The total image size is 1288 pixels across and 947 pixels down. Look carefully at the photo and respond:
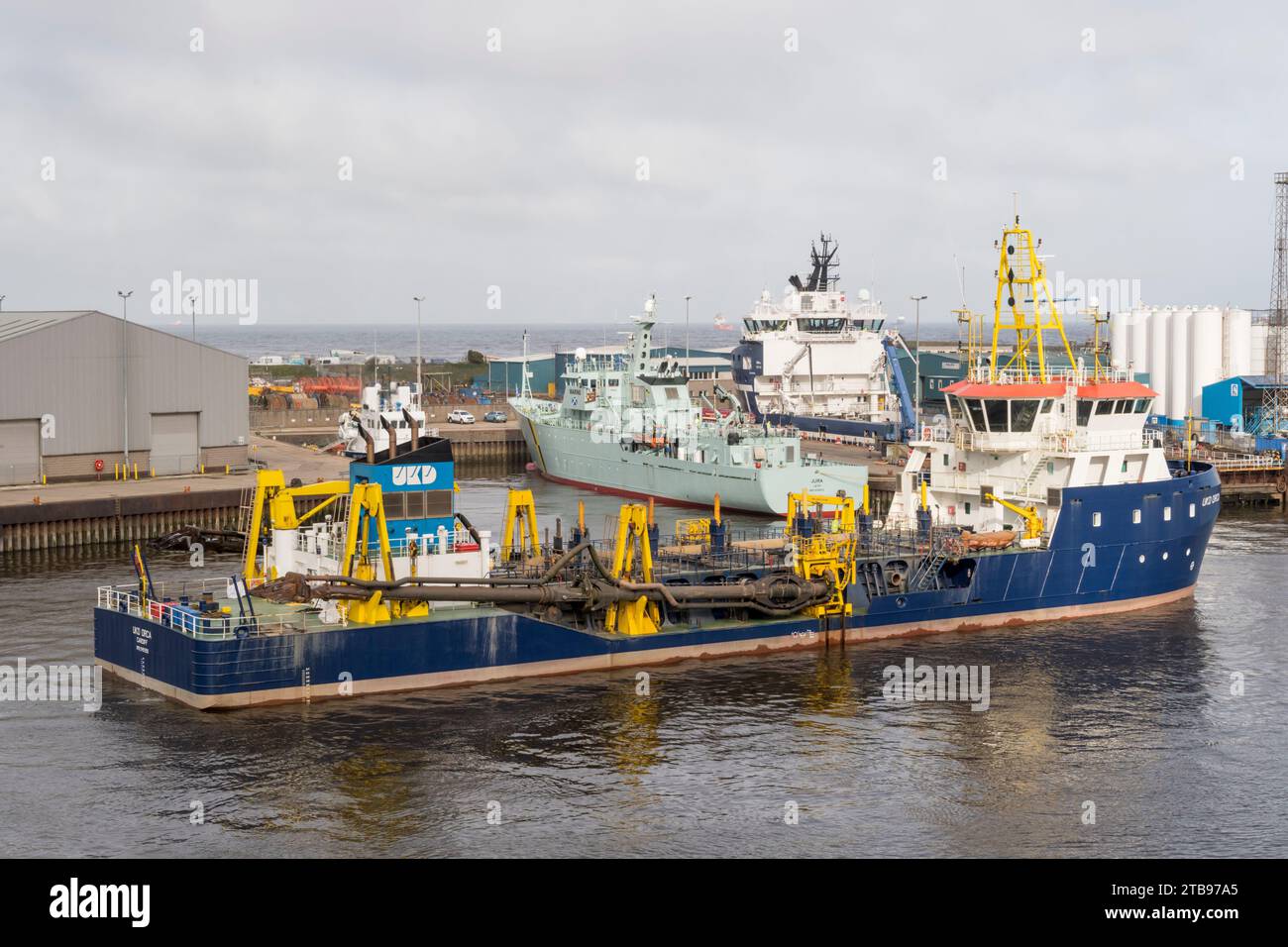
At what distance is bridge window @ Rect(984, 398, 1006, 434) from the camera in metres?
40.4

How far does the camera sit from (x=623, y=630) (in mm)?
34219

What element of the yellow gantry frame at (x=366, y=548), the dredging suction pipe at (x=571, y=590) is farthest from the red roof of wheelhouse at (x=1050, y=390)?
the yellow gantry frame at (x=366, y=548)

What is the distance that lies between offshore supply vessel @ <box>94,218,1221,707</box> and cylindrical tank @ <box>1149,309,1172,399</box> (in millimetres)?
44114

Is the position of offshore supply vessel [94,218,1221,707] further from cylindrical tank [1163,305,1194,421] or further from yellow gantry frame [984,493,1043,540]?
cylindrical tank [1163,305,1194,421]

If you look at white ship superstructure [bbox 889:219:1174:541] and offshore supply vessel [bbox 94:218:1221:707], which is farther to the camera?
white ship superstructure [bbox 889:219:1174:541]

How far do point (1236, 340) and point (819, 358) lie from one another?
23.5 meters

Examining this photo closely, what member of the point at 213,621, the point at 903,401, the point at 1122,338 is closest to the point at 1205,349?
the point at 1122,338

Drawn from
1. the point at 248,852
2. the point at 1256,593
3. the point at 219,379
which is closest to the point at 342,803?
the point at 248,852

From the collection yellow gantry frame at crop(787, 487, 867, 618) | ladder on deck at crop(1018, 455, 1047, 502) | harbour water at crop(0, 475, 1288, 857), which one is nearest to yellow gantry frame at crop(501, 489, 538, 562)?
harbour water at crop(0, 475, 1288, 857)

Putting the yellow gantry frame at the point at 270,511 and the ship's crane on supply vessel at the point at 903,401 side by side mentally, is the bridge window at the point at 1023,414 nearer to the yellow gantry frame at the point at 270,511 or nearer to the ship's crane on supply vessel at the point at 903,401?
the yellow gantry frame at the point at 270,511

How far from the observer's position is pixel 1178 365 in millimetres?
83625

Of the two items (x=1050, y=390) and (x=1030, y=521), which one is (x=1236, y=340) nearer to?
(x=1050, y=390)

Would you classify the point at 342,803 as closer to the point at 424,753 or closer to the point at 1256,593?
the point at 424,753

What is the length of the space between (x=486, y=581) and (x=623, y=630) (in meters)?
4.18
